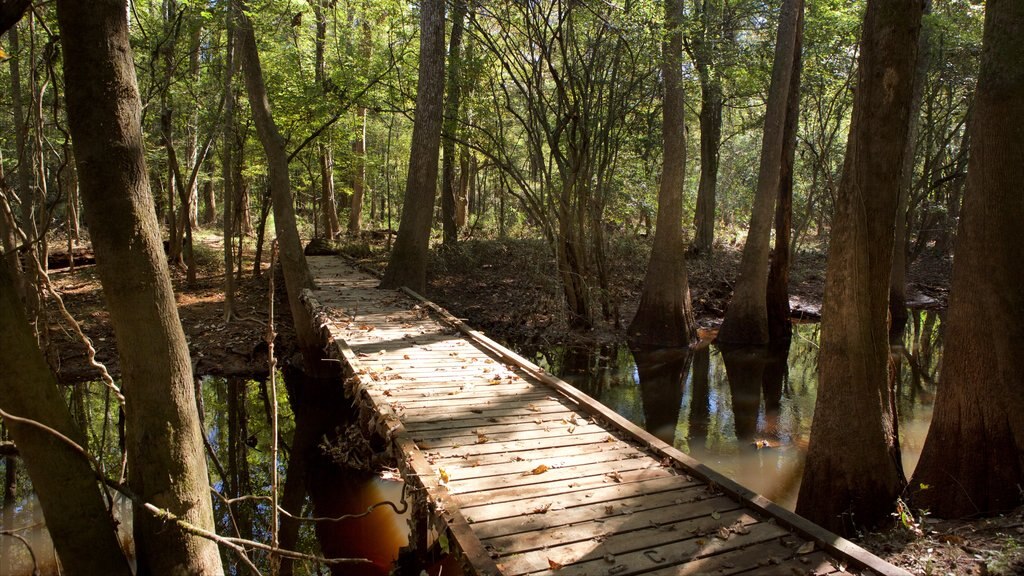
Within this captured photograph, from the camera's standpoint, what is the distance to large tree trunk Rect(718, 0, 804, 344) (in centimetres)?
1281

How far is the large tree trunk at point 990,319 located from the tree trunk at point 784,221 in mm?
8378

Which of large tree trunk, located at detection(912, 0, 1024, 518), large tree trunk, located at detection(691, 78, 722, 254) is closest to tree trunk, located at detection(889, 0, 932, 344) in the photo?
large tree trunk, located at detection(691, 78, 722, 254)

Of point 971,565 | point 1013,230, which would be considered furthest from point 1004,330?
point 971,565

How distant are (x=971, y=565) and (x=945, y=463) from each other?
1.88m

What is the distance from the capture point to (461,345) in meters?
8.38

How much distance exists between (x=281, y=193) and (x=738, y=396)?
9117mm

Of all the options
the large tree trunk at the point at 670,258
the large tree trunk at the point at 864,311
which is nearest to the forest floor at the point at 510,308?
the large tree trunk at the point at 864,311

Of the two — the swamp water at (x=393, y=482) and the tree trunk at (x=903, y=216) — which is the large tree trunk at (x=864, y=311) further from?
the tree trunk at (x=903, y=216)

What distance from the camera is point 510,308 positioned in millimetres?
15359

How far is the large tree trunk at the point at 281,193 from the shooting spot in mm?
10391

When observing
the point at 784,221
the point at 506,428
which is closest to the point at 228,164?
the point at 506,428

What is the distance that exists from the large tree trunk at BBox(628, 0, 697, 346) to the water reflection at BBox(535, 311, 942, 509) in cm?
49

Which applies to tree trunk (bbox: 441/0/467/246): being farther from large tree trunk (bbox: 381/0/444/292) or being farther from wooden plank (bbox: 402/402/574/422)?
wooden plank (bbox: 402/402/574/422)

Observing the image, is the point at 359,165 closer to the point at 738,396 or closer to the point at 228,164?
the point at 228,164
